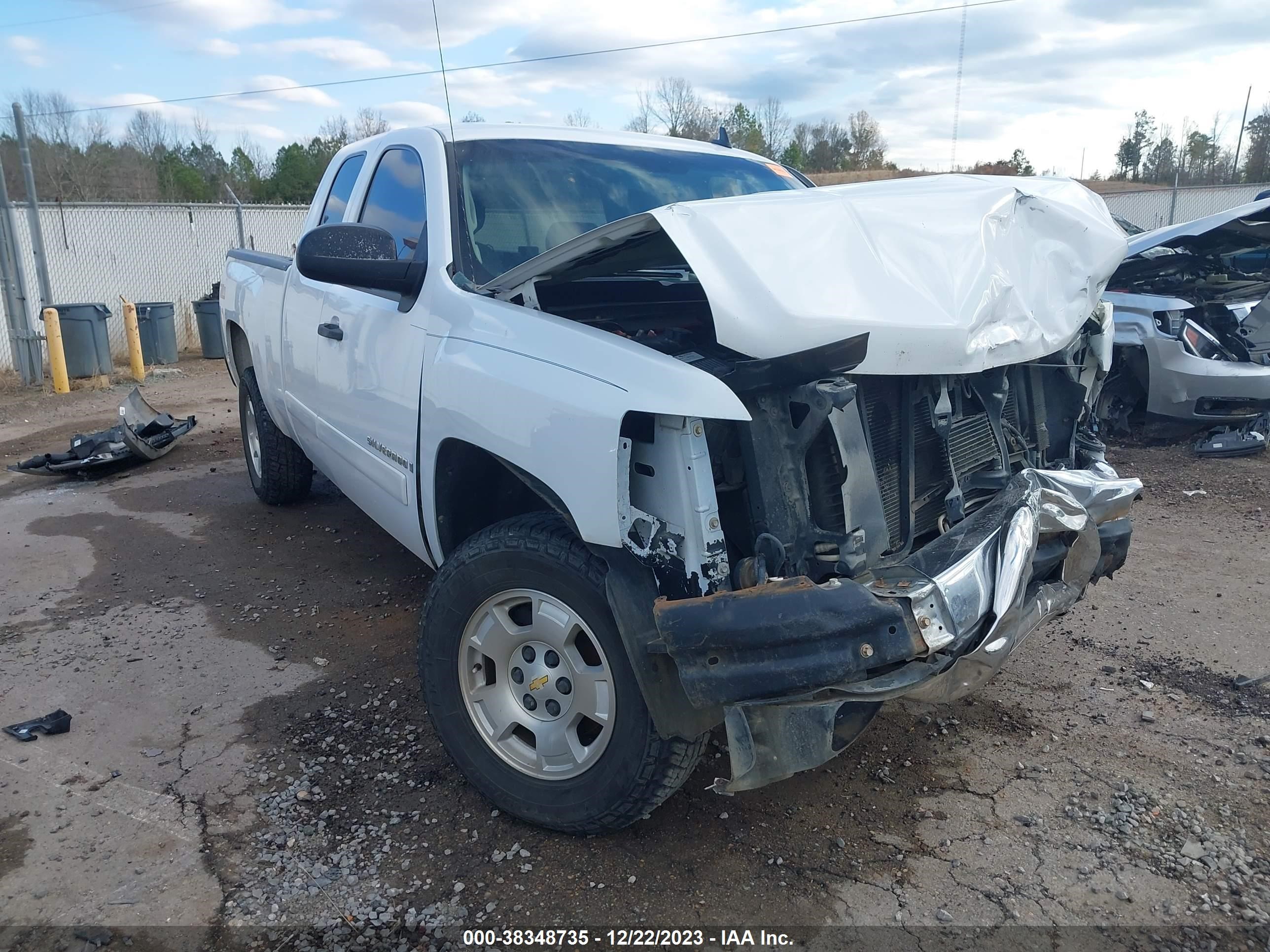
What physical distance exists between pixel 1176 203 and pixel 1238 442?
14.6 meters

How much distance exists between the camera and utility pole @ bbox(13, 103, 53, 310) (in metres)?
11.5

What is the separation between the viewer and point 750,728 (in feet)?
7.79

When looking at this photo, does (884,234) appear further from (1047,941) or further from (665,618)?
(1047,941)

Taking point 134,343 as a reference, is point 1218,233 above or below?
above

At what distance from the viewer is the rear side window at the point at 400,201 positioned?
3619mm

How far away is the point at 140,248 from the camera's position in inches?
578

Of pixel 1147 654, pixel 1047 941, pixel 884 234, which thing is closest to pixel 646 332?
pixel 884 234

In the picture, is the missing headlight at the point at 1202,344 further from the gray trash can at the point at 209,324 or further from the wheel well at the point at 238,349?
the gray trash can at the point at 209,324

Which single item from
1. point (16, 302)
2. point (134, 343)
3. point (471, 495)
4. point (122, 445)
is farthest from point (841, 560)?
point (134, 343)

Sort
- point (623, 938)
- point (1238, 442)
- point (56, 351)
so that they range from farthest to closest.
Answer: point (56, 351), point (1238, 442), point (623, 938)

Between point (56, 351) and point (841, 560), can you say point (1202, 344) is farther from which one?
point (56, 351)

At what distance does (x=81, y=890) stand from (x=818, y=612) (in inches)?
86.3

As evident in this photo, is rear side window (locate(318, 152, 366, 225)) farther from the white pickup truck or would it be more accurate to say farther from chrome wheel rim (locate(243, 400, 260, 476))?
chrome wheel rim (locate(243, 400, 260, 476))

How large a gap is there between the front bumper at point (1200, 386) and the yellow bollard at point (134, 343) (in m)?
11.5
